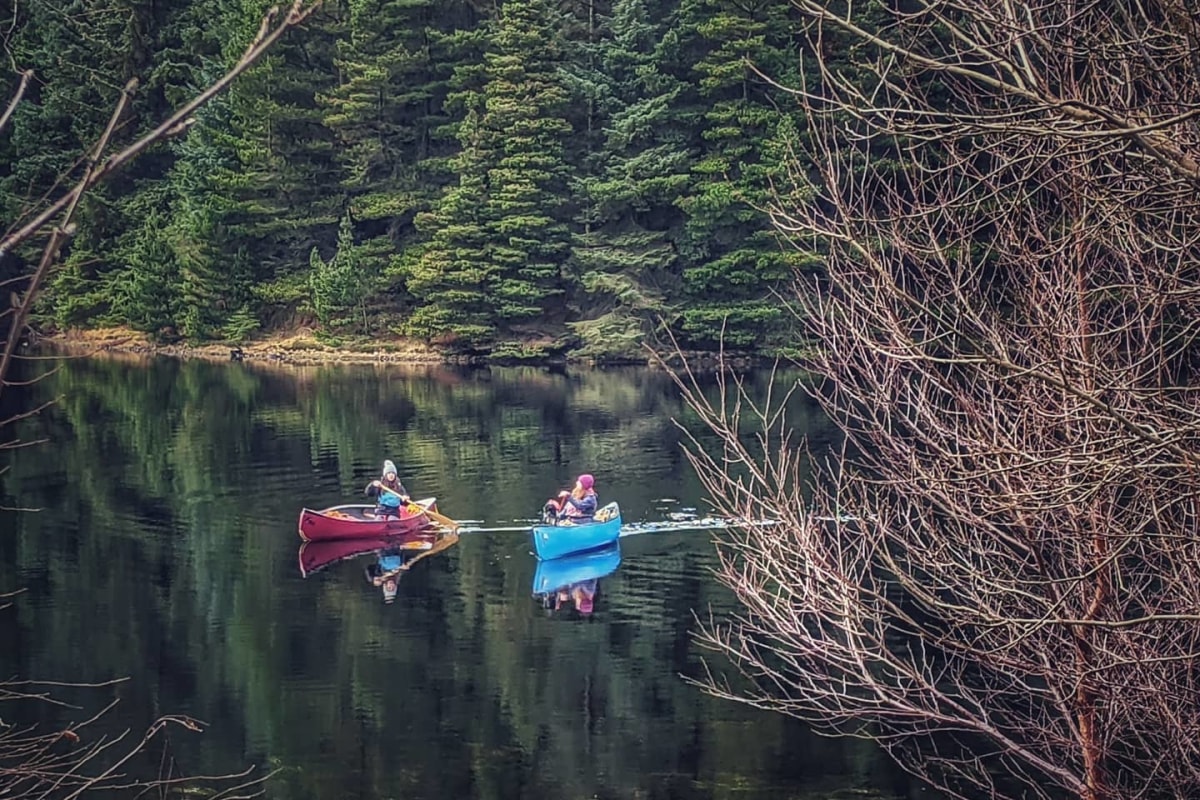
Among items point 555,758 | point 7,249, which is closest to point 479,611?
point 555,758

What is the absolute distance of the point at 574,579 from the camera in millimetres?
18797

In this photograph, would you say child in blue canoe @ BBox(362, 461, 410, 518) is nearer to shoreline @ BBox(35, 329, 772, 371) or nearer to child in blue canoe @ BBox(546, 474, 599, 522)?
child in blue canoe @ BBox(546, 474, 599, 522)

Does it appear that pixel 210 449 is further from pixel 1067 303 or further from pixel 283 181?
pixel 1067 303

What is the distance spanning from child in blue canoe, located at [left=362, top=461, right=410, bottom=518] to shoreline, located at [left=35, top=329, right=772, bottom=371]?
17700 mm

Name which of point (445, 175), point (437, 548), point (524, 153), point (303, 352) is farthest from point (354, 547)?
point (445, 175)

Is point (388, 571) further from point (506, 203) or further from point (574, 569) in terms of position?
point (506, 203)

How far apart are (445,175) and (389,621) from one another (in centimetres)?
2873

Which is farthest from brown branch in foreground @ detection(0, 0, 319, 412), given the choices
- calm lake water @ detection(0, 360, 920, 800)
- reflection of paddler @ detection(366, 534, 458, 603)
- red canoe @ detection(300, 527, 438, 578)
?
red canoe @ detection(300, 527, 438, 578)

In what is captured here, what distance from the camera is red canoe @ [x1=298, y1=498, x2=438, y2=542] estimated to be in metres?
20.2

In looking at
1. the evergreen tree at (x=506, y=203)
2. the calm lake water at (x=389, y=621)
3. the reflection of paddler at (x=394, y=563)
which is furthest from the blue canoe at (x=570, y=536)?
the evergreen tree at (x=506, y=203)

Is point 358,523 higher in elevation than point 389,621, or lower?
higher

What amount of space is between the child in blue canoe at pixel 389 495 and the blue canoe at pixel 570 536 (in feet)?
7.44

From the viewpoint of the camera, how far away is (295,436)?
2852 centimetres

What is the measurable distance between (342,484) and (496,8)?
75.5 ft
